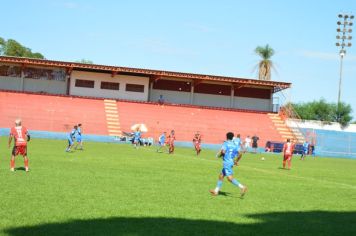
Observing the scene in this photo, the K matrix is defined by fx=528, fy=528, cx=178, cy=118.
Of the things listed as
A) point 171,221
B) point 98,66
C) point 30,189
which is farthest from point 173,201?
point 98,66

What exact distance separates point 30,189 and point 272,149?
4332 cm

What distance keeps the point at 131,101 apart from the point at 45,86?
9712 millimetres

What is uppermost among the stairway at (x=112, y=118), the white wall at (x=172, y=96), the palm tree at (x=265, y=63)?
the palm tree at (x=265, y=63)

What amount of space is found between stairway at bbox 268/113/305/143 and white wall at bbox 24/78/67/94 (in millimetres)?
24055

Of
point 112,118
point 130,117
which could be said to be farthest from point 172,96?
point 112,118

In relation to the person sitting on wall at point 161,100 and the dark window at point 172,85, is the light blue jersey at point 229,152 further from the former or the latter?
the dark window at point 172,85

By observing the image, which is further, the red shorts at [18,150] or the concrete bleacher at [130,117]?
the concrete bleacher at [130,117]

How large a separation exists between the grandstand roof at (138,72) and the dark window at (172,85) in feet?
4.51

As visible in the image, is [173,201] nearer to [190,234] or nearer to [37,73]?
[190,234]

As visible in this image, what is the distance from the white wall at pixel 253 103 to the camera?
64.2 metres

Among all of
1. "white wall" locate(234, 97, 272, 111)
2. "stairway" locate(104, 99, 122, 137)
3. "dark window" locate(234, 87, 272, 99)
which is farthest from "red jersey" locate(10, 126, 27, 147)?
"dark window" locate(234, 87, 272, 99)

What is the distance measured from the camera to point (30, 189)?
1333 centimetres

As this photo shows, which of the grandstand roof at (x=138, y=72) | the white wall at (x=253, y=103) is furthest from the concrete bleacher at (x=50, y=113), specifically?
the white wall at (x=253, y=103)

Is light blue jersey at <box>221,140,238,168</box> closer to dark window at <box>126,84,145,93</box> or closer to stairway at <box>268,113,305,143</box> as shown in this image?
stairway at <box>268,113,305,143</box>
